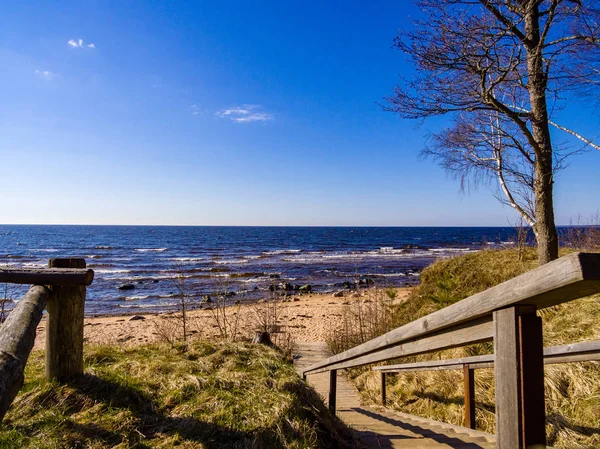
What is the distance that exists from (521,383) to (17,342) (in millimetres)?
2689

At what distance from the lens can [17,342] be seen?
7.54ft

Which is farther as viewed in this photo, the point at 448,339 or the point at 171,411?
the point at 171,411

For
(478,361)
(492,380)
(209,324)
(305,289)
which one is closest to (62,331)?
(478,361)

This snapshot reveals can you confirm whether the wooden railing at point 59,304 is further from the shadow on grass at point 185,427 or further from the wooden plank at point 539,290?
the wooden plank at point 539,290

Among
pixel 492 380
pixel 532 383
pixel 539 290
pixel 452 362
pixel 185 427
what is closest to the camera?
pixel 539 290

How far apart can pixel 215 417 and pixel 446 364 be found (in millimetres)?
2949

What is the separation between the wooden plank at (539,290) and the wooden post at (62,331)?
311cm

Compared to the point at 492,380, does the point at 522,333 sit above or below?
above

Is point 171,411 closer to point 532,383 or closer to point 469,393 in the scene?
point 532,383

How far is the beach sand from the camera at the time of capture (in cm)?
1202

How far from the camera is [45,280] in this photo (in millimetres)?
3168

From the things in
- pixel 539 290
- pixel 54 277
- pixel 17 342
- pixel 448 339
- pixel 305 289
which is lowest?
pixel 305 289

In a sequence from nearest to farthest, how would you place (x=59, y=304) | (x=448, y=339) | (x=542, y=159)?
(x=448, y=339), (x=59, y=304), (x=542, y=159)

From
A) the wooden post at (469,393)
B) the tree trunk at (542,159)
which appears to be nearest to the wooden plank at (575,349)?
the wooden post at (469,393)
